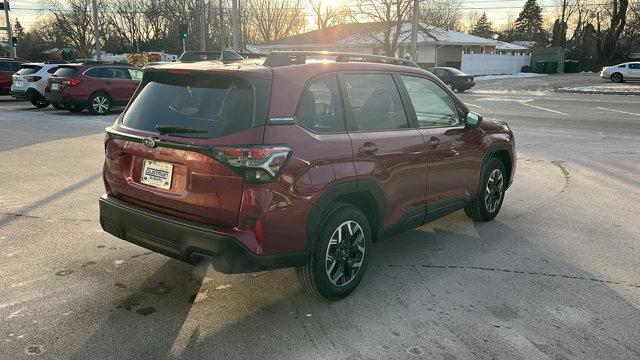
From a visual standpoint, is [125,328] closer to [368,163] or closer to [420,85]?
[368,163]

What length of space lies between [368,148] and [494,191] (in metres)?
2.47

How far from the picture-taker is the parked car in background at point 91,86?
604 inches

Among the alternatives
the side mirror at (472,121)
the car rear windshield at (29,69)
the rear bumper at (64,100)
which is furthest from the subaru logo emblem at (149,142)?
the car rear windshield at (29,69)

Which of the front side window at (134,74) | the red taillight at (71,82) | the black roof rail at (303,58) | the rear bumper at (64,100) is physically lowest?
the rear bumper at (64,100)

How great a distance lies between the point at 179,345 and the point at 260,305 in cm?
69

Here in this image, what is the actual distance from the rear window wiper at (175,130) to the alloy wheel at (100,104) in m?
13.7

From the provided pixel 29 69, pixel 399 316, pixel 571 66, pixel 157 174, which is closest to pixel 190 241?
pixel 157 174

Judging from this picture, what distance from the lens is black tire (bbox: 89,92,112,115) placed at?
617 inches

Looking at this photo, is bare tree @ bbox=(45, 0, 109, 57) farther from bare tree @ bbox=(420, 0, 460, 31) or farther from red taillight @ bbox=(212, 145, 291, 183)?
red taillight @ bbox=(212, 145, 291, 183)

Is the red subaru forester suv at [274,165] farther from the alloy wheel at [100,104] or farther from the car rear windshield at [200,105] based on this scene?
the alloy wheel at [100,104]

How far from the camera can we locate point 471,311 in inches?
141

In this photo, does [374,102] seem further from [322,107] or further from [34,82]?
[34,82]

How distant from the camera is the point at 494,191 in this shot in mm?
5578

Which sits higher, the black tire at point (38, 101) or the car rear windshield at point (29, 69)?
the car rear windshield at point (29, 69)
